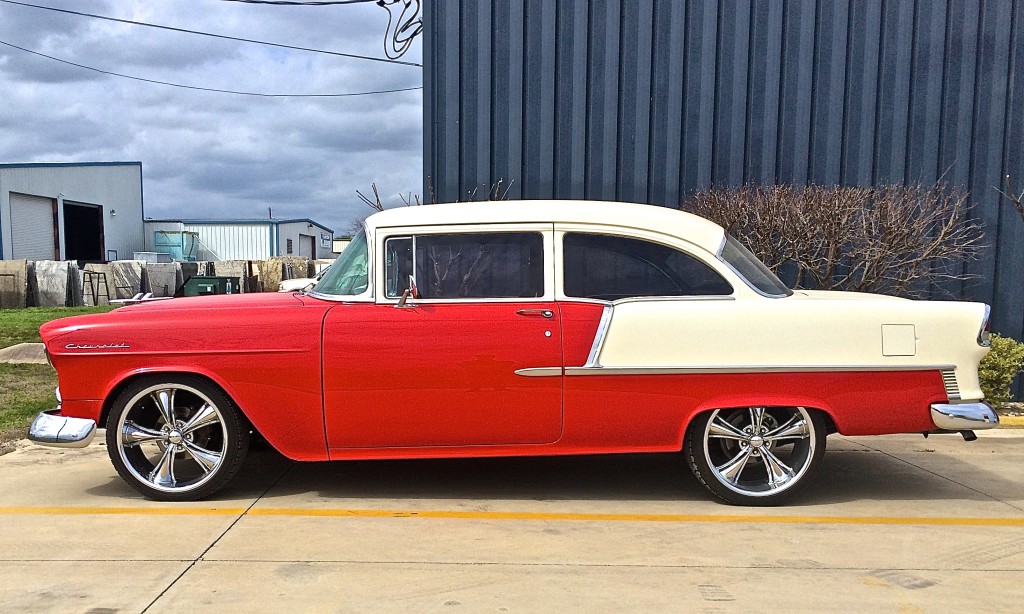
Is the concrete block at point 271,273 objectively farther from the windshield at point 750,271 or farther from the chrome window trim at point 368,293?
the windshield at point 750,271

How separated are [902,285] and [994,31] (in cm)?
337

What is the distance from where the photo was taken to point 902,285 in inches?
354

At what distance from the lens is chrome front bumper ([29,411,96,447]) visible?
4.58 m

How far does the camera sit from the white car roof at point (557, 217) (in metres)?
4.77

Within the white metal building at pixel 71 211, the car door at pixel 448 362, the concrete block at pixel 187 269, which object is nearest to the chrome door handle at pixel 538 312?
the car door at pixel 448 362

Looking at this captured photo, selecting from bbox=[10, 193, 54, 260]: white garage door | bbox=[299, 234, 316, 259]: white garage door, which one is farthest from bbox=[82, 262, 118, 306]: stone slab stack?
bbox=[299, 234, 316, 259]: white garage door

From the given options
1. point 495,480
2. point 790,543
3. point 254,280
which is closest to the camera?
point 790,543

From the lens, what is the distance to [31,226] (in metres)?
32.5

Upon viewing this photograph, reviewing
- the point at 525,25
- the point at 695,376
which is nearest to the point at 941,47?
the point at 525,25

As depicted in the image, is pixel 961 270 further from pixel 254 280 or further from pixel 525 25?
pixel 254 280

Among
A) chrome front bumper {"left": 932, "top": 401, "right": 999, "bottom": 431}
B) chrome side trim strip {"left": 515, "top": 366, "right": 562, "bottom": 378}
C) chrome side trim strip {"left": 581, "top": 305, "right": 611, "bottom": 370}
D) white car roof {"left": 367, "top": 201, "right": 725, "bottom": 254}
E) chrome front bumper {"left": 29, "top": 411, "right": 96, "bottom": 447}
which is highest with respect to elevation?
white car roof {"left": 367, "top": 201, "right": 725, "bottom": 254}

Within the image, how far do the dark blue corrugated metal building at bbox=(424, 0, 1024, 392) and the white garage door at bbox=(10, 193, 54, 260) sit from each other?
94.4 feet

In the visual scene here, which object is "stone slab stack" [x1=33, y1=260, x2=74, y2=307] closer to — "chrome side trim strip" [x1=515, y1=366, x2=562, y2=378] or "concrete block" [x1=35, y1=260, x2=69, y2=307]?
"concrete block" [x1=35, y1=260, x2=69, y2=307]

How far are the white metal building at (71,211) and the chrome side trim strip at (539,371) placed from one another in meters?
32.1
